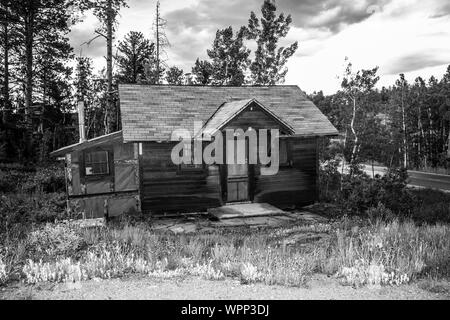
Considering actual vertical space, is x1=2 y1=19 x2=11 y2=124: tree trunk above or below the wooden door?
above

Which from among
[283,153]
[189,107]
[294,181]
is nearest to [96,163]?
[189,107]

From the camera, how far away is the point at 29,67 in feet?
75.8

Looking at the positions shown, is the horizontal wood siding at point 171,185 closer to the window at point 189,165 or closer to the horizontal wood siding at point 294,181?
the window at point 189,165

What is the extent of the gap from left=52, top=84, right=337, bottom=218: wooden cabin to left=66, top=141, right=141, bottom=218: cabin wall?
0.12ft

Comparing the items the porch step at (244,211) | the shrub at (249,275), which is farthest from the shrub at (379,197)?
the shrub at (249,275)

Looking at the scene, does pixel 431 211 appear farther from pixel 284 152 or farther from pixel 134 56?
pixel 134 56

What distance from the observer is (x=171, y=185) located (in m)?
13.1

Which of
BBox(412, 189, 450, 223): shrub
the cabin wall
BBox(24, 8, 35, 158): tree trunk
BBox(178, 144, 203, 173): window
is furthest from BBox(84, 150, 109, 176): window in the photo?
BBox(24, 8, 35, 158): tree trunk

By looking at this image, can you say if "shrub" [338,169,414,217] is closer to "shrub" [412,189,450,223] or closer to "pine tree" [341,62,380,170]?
"shrub" [412,189,450,223]

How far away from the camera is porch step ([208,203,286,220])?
12164mm

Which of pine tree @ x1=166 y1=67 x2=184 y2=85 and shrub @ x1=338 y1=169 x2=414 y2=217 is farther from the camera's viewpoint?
pine tree @ x1=166 y1=67 x2=184 y2=85

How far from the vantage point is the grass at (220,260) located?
557 cm

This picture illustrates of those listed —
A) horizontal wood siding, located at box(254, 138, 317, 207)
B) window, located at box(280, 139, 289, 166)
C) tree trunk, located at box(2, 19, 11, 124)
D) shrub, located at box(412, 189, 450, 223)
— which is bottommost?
shrub, located at box(412, 189, 450, 223)
